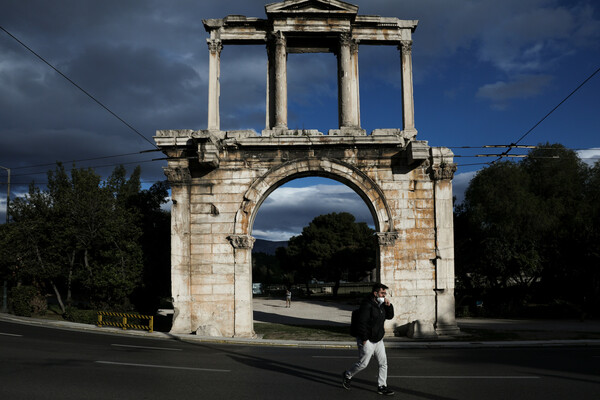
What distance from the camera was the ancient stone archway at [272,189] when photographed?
1593 centimetres

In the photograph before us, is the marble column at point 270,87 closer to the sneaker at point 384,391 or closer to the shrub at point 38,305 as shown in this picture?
the sneaker at point 384,391

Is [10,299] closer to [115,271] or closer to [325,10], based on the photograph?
[115,271]

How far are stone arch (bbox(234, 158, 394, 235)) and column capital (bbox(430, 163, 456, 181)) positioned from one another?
77.9 inches

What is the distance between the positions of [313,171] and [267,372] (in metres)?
8.77

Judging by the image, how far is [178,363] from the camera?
9953mm

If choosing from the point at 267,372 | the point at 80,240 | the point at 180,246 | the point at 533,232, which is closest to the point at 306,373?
the point at 267,372

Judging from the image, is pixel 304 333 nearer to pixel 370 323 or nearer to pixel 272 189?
pixel 272 189

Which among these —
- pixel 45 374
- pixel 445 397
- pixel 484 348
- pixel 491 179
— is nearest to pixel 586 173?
pixel 491 179

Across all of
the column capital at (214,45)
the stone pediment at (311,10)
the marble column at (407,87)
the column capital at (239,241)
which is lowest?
the column capital at (239,241)

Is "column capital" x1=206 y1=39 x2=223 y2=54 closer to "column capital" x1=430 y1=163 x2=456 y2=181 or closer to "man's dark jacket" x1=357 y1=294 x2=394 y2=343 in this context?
"column capital" x1=430 y1=163 x2=456 y2=181

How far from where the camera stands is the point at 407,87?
58.1 feet

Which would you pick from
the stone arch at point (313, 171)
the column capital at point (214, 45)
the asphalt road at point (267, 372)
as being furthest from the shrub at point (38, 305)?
the column capital at point (214, 45)

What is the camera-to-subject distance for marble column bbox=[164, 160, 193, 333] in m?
15.9

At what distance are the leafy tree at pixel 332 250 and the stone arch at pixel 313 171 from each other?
32.1 meters
